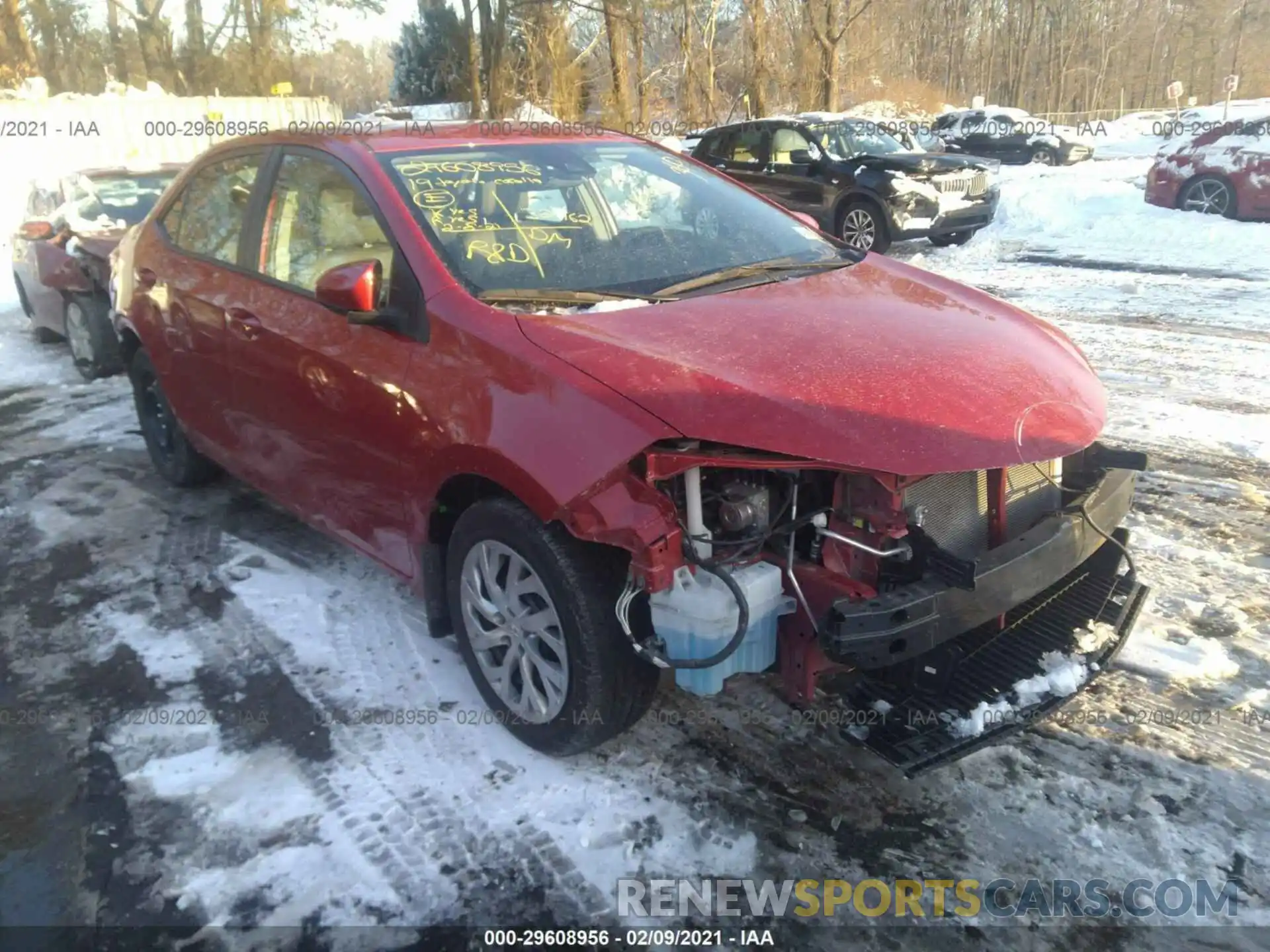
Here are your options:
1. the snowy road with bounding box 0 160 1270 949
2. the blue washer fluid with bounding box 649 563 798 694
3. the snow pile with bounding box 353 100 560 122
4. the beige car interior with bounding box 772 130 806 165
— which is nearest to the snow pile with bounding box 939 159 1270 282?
the beige car interior with bounding box 772 130 806 165

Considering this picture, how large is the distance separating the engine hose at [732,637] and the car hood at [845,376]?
327 millimetres

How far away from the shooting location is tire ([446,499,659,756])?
2.60 m

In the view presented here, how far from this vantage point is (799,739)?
3.02m

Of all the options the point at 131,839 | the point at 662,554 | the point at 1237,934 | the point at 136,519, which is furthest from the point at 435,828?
the point at 136,519

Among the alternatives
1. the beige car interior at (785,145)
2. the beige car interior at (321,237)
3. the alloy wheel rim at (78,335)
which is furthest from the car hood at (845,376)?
the beige car interior at (785,145)

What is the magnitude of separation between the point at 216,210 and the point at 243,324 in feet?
2.95

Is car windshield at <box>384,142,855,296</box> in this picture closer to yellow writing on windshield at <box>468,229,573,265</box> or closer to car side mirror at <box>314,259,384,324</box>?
yellow writing on windshield at <box>468,229,573,265</box>

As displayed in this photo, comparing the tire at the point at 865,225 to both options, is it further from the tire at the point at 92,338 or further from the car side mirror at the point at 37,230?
the car side mirror at the point at 37,230

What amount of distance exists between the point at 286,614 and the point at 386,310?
1.54 metres

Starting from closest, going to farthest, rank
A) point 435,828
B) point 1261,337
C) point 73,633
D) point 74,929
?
1. point 74,929
2. point 435,828
3. point 73,633
4. point 1261,337

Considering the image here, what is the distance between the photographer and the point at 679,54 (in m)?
32.4

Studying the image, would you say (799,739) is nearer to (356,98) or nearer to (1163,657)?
(1163,657)

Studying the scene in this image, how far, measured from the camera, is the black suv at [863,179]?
11500mm

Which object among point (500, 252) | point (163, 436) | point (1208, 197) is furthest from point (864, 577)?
point (1208, 197)
